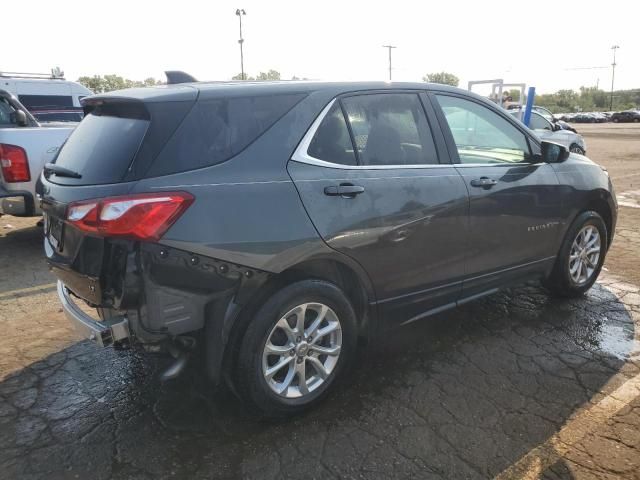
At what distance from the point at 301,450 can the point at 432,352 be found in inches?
54.2

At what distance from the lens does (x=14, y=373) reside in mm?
3338

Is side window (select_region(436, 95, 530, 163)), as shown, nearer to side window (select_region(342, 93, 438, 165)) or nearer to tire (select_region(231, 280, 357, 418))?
side window (select_region(342, 93, 438, 165))

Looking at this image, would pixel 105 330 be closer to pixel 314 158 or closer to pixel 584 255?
pixel 314 158

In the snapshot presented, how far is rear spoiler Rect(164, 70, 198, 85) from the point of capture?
10.1 feet

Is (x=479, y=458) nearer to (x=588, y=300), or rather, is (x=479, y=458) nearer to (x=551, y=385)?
(x=551, y=385)

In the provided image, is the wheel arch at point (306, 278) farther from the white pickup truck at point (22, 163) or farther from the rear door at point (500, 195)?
the white pickup truck at point (22, 163)

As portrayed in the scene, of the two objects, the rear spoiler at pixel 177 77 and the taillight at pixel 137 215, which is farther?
the rear spoiler at pixel 177 77

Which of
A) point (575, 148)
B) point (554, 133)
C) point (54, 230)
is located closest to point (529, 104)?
point (554, 133)

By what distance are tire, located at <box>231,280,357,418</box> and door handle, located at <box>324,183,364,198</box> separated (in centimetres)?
48

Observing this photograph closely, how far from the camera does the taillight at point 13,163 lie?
5.53m

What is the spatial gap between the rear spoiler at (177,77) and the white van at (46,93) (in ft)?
30.9

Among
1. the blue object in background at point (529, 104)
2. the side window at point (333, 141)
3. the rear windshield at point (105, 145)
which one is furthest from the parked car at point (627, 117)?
the rear windshield at point (105, 145)

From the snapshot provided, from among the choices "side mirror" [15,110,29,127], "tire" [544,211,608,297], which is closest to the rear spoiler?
"tire" [544,211,608,297]

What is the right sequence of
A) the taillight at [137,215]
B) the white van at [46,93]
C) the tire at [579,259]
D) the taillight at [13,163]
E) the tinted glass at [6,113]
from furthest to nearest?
the white van at [46,93] < the tinted glass at [6,113] < the taillight at [13,163] < the tire at [579,259] < the taillight at [137,215]
